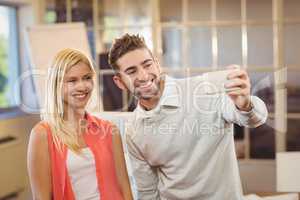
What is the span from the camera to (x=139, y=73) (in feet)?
4.43

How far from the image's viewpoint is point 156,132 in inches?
56.9

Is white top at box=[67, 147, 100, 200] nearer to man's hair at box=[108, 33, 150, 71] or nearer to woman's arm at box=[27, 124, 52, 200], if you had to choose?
woman's arm at box=[27, 124, 52, 200]

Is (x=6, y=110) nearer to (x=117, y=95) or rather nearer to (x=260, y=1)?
(x=117, y=95)

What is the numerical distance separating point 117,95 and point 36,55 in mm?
667

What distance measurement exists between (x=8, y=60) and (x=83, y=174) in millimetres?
2141

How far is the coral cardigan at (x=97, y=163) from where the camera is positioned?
1233 millimetres

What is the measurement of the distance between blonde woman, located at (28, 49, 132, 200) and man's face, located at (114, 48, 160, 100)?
10 cm

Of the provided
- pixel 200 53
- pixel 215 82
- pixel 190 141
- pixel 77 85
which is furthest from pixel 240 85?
pixel 200 53

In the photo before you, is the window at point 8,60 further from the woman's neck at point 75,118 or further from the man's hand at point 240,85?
the man's hand at point 240,85

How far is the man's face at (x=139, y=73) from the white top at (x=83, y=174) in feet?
0.83

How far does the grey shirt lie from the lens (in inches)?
56.2

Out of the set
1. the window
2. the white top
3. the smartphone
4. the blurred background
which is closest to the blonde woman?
the white top

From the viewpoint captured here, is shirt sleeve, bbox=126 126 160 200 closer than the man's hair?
No

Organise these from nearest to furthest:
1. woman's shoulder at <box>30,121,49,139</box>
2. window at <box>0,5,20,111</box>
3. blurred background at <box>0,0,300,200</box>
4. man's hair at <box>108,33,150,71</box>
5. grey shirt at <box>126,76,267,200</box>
→ woman's shoulder at <box>30,121,49,139</box>, man's hair at <box>108,33,150,71</box>, grey shirt at <box>126,76,267,200</box>, blurred background at <box>0,0,300,200</box>, window at <box>0,5,20,111</box>
